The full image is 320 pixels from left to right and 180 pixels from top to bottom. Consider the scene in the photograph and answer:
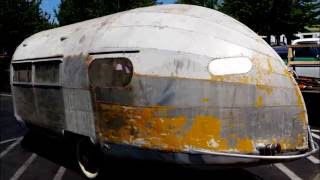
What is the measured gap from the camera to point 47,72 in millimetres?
8922

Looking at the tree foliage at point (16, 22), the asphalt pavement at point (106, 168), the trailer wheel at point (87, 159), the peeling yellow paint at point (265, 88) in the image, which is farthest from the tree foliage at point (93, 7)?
the peeling yellow paint at point (265, 88)

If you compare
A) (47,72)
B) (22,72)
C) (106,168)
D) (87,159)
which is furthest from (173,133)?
(22,72)

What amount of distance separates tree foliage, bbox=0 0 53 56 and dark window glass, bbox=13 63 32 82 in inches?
819

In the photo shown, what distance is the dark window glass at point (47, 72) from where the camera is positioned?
8.55 metres

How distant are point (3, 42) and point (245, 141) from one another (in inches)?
1073

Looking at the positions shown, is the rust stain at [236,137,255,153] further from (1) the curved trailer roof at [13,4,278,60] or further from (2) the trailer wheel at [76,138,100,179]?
(2) the trailer wheel at [76,138,100,179]

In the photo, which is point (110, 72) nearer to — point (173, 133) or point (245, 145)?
point (173, 133)

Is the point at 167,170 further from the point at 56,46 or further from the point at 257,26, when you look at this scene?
the point at 257,26

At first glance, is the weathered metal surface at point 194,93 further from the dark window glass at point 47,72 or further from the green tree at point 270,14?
the green tree at point 270,14

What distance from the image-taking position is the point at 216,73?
6.56 meters

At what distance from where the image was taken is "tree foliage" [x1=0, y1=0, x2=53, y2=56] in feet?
102

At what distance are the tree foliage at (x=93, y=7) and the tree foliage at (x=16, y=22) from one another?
11.0 ft

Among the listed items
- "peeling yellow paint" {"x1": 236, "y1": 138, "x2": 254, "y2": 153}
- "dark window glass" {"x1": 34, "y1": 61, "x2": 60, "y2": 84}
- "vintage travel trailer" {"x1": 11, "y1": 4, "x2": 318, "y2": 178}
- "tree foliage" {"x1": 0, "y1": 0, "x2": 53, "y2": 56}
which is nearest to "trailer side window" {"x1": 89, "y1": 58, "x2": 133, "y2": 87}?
"vintage travel trailer" {"x1": 11, "y1": 4, "x2": 318, "y2": 178}

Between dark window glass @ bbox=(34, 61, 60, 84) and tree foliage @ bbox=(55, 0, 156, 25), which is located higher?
tree foliage @ bbox=(55, 0, 156, 25)
